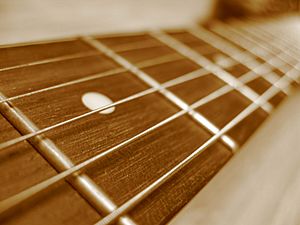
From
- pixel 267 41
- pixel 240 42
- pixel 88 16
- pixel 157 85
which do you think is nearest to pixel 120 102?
pixel 157 85

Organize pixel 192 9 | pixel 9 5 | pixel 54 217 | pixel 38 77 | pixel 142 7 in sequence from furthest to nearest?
1. pixel 192 9
2. pixel 142 7
3. pixel 9 5
4. pixel 38 77
5. pixel 54 217

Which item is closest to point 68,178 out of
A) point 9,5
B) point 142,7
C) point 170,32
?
point 9,5

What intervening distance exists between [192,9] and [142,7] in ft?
1.29

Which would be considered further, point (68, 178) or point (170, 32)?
point (170, 32)

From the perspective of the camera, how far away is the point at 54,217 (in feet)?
1.13

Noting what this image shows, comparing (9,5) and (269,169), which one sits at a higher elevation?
(9,5)

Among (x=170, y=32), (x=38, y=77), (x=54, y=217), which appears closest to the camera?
(x=54, y=217)

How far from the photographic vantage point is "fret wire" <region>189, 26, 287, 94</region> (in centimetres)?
103

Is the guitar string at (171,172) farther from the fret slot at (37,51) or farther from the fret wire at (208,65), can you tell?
the fret slot at (37,51)

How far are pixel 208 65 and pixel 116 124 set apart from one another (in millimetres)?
485

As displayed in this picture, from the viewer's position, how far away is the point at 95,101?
1.84 ft

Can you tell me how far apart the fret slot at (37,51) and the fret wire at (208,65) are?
0.31 m

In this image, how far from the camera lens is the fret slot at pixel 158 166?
1.36 feet

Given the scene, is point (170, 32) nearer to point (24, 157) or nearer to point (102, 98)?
point (102, 98)
